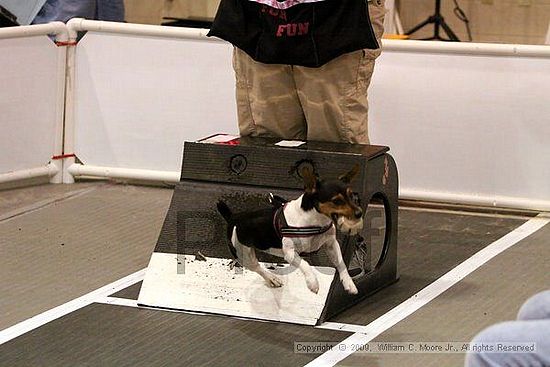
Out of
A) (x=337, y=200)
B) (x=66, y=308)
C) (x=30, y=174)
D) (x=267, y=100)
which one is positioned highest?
(x=267, y=100)

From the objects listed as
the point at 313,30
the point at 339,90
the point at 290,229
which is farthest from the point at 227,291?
the point at 313,30

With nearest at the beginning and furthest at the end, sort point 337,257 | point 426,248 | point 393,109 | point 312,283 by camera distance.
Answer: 1. point 312,283
2. point 337,257
3. point 426,248
4. point 393,109

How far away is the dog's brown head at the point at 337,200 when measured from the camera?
11.1ft

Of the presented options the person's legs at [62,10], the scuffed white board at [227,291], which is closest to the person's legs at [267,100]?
the scuffed white board at [227,291]

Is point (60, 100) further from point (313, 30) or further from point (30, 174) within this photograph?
point (313, 30)

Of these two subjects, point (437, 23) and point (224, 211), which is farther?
point (437, 23)

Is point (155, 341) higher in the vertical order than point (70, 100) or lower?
lower

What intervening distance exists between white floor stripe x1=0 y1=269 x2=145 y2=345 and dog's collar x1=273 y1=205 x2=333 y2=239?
83cm

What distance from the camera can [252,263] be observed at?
379 centimetres

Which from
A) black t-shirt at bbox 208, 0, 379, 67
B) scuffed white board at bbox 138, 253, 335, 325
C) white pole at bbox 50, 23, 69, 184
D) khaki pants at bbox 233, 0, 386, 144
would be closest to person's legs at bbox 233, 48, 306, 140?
khaki pants at bbox 233, 0, 386, 144

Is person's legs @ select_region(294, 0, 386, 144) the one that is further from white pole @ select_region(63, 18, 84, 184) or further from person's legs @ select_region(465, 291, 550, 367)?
white pole @ select_region(63, 18, 84, 184)

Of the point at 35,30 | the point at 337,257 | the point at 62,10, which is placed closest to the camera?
the point at 337,257

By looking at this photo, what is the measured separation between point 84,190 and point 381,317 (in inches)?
86.9

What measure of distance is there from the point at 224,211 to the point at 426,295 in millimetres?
795
